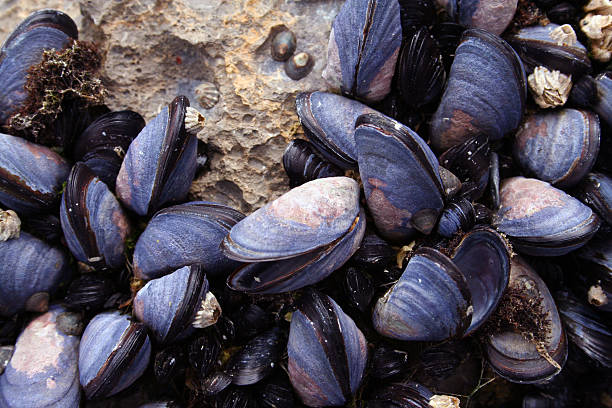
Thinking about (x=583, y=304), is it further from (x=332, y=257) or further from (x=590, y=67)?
(x=332, y=257)

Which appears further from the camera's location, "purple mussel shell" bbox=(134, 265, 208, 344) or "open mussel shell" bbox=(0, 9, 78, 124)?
"open mussel shell" bbox=(0, 9, 78, 124)

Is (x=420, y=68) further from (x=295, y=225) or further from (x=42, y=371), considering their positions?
(x=42, y=371)

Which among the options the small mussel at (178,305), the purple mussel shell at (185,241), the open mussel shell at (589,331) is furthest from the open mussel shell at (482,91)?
the small mussel at (178,305)

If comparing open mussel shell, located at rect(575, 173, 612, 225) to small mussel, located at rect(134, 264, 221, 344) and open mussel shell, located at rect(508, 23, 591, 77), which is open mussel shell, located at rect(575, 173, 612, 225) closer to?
open mussel shell, located at rect(508, 23, 591, 77)

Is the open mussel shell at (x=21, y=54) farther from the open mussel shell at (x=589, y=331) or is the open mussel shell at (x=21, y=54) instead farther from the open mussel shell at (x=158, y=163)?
the open mussel shell at (x=589, y=331)

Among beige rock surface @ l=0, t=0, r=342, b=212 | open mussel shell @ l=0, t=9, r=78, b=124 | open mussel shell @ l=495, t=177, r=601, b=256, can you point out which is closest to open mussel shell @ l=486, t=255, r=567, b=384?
open mussel shell @ l=495, t=177, r=601, b=256
